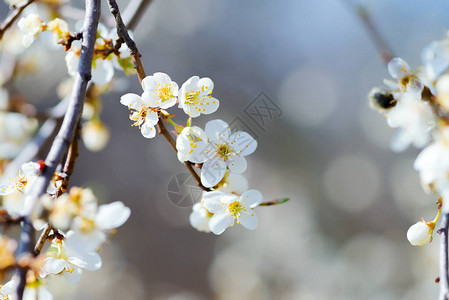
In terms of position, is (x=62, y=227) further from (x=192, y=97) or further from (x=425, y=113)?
(x=425, y=113)

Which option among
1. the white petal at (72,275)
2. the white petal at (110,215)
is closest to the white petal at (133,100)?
the white petal at (110,215)

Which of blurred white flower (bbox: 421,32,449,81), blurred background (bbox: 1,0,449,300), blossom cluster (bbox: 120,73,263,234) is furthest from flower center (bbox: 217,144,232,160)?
blurred background (bbox: 1,0,449,300)

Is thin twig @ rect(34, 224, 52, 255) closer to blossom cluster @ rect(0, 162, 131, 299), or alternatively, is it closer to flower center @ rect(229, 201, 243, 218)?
blossom cluster @ rect(0, 162, 131, 299)

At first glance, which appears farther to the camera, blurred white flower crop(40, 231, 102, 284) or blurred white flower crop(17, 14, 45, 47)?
blurred white flower crop(17, 14, 45, 47)

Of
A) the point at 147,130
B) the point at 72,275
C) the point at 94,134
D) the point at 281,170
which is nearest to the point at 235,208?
the point at 147,130

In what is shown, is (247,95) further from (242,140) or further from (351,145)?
(242,140)
